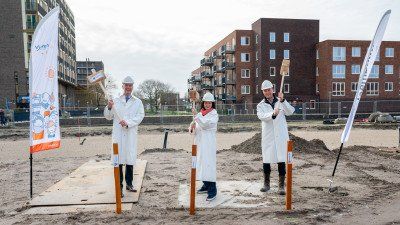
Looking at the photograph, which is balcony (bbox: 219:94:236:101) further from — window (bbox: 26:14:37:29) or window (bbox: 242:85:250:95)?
window (bbox: 26:14:37:29)

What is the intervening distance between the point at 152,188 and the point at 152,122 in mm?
27850

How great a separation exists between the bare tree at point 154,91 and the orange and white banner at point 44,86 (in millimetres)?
64388

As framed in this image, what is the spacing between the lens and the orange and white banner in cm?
698

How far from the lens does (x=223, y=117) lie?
3822cm

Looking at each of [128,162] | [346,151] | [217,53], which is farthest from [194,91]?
[217,53]

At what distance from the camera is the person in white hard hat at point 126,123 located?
6902 millimetres

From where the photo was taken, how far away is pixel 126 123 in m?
6.80

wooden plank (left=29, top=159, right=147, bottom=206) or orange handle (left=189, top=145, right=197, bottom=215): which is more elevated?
orange handle (left=189, top=145, right=197, bottom=215)

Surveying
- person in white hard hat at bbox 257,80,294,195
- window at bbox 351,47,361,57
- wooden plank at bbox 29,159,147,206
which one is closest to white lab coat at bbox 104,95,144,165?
wooden plank at bbox 29,159,147,206

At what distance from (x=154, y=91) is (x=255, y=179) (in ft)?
222

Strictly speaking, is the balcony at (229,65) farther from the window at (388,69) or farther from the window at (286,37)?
the window at (388,69)

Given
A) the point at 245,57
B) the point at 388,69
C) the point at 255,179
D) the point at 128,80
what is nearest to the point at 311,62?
the point at 245,57

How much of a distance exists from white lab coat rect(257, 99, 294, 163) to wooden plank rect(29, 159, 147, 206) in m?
2.64

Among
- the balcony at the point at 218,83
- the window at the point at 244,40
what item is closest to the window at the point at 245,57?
the window at the point at 244,40
